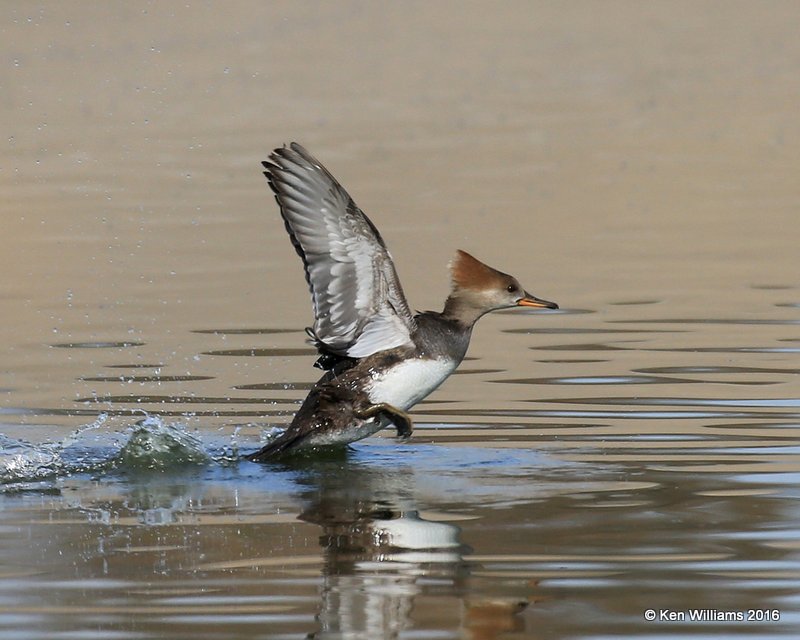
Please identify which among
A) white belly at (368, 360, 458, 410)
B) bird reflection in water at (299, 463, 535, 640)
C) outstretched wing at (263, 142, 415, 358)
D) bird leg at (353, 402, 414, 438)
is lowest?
bird reflection in water at (299, 463, 535, 640)

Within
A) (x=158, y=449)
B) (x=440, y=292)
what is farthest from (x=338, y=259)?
(x=440, y=292)

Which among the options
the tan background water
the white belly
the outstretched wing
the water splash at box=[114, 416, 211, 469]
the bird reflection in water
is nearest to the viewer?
the bird reflection in water

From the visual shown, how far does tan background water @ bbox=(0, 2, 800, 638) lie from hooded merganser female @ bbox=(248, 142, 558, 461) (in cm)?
27

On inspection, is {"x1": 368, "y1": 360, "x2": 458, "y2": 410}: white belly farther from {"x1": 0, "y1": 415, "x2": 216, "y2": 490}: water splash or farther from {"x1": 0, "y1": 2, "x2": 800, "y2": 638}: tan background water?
{"x1": 0, "y1": 415, "x2": 216, "y2": 490}: water splash

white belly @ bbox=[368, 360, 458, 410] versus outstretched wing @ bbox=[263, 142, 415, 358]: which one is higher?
outstretched wing @ bbox=[263, 142, 415, 358]

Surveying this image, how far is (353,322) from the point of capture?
8.53 meters

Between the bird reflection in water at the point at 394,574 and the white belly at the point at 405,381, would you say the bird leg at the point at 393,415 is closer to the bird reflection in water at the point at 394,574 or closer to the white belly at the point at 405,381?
the white belly at the point at 405,381

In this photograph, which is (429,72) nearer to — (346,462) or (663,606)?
(346,462)

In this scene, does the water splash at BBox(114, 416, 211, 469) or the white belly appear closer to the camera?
the water splash at BBox(114, 416, 211, 469)

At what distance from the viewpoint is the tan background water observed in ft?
20.8

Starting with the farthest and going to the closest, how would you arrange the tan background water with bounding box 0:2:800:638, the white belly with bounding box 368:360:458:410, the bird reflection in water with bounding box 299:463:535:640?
the white belly with bounding box 368:360:458:410 → the tan background water with bounding box 0:2:800:638 → the bird reflection in water with bounding box 299:463:535:640

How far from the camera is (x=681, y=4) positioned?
2911cm

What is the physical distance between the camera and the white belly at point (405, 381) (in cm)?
862

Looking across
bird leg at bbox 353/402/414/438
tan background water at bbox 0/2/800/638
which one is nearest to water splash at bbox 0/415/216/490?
tan background water at bbox 0/2/800/638
